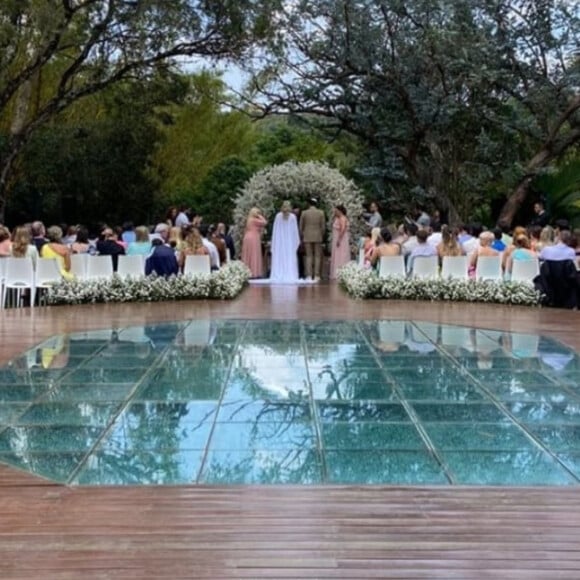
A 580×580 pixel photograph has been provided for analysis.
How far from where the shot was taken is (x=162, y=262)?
1270 centimetres

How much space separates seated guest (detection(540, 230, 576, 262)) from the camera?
11242mm

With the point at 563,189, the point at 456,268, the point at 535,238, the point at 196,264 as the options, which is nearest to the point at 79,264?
the point at 196,264

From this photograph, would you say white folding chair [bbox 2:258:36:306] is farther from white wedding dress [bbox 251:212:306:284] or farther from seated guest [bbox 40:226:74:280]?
white wedding dress [bbox 251:212:306:284]

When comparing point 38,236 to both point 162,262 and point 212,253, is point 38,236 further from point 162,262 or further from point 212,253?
point 212,253

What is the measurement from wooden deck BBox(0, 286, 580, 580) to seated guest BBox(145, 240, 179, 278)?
8291mm

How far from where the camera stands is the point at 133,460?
466cm

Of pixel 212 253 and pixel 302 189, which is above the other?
pixel 302 189

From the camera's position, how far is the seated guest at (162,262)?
12.7 m

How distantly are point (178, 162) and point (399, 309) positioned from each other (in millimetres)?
19471

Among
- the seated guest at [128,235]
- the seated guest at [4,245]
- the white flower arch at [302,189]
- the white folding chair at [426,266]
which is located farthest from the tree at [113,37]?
the white folding chair at [426,266]

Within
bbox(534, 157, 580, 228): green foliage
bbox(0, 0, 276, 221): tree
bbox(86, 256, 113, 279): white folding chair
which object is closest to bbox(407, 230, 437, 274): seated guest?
bbox(86, 256, 113, 279): white folding chair

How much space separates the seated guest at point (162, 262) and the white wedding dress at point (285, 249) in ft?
13.5

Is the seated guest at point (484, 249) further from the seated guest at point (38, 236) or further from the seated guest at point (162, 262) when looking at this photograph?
the seated guest at point (38, 236)

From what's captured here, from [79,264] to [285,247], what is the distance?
5.29 meters
